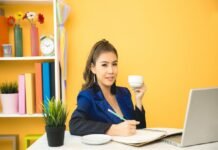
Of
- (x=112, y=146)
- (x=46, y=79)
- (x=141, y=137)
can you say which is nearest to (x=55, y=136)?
(x=112, y=146)

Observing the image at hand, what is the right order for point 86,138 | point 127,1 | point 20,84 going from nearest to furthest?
point 86,138
point 20,84
point 127,1

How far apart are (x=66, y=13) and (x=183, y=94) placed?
121cm

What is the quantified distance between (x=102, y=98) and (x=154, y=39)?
1.05 metres

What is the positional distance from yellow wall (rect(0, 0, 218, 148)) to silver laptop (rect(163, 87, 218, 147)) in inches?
54.1

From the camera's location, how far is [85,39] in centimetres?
260

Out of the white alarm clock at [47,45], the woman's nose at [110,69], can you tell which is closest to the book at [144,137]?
the woman's nose at [110,69]

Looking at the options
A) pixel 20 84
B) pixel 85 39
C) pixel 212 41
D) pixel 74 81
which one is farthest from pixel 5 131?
pixel 212 41

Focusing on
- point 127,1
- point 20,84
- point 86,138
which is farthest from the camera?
point 127,1

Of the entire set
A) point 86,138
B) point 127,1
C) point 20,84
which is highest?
point 127,1

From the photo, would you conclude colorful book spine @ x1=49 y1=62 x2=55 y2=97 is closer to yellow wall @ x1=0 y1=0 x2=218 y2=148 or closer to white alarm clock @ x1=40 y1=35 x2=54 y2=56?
white alarm clock @ x1=40 y1=35 x2=54 y2=56

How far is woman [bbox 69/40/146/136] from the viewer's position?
1.51 meters

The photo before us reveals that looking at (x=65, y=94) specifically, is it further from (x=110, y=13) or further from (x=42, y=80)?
(x=110, y=13)

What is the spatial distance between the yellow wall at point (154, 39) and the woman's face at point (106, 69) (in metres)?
0.75

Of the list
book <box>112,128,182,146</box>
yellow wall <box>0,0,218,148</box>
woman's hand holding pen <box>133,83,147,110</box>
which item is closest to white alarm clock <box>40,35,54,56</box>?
yellow wall <box>0,0,218,148</box>
